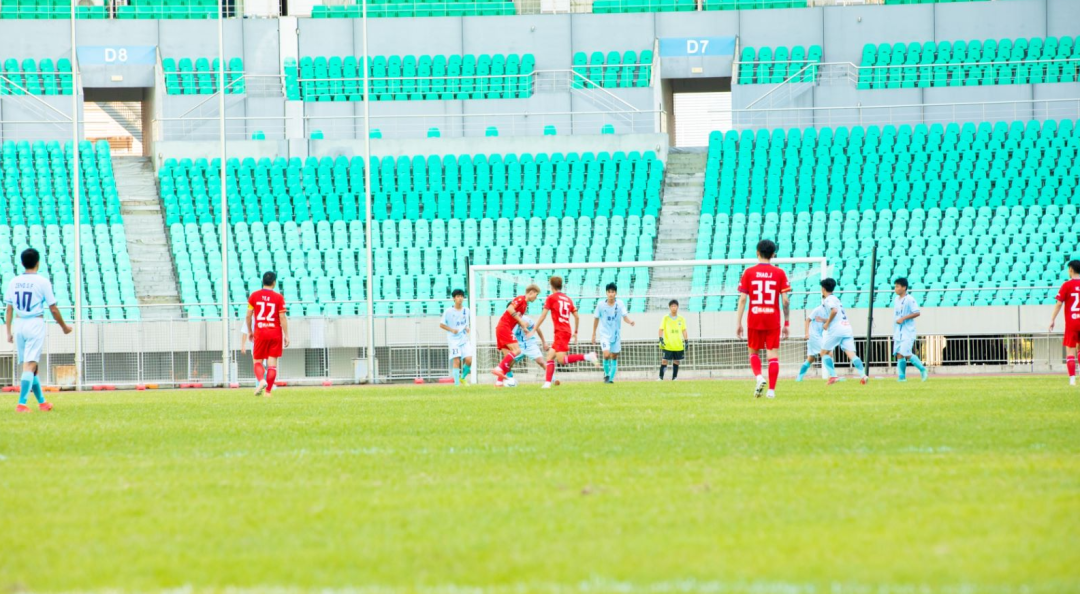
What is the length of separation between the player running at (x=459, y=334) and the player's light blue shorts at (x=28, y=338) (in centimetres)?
923

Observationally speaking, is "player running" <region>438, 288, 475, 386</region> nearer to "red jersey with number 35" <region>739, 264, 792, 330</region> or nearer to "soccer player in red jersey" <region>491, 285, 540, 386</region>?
"soccer player in red jersey" <region>491, 285, 540, 386</region>

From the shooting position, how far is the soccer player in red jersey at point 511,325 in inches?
771

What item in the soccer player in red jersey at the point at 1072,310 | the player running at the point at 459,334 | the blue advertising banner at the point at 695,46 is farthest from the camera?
the blue advertising banner at the point at 695,46

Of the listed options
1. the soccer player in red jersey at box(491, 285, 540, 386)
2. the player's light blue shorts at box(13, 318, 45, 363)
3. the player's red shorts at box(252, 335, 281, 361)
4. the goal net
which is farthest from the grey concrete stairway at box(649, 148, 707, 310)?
the player's light blue shorts at box(13, 318, 45, 363)

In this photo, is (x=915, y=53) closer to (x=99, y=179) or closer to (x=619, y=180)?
(x=619, y=180)

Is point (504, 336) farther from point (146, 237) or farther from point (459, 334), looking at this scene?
point (146, 237)

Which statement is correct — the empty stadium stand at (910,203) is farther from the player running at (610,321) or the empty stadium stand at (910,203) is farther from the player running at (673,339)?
the player running at (610,321)

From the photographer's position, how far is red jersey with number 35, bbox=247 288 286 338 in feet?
58.1

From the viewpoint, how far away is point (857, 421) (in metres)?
10.4

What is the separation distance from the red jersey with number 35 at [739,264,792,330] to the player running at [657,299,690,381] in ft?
35.3

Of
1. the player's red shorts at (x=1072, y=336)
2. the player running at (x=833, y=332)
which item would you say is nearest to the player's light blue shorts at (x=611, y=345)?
the player running at (x=833, y=332)

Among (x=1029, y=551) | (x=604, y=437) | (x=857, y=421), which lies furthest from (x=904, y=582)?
(x=857, y=421)

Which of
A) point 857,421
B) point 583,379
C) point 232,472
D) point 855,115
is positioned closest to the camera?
point 232,472

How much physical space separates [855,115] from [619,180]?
8.41 metres
